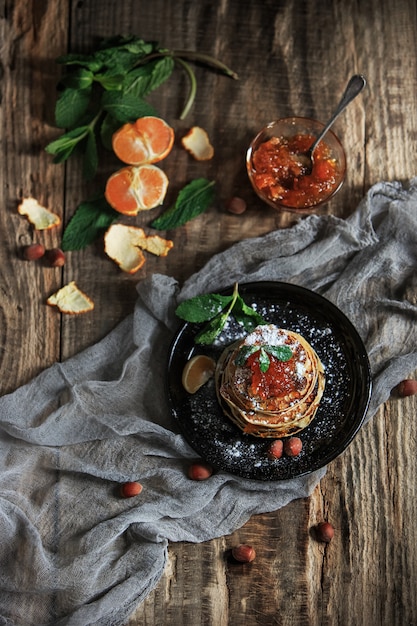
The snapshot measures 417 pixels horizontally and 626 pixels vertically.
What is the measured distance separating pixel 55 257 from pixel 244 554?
1529 millimetres

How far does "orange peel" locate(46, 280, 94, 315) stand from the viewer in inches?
144

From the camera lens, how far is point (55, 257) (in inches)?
145

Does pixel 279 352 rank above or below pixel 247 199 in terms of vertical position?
below

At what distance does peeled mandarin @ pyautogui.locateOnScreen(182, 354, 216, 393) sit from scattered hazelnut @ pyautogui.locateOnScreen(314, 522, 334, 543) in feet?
2.56

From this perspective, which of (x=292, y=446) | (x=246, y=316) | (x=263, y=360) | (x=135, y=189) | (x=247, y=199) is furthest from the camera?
(x=247, y=199)

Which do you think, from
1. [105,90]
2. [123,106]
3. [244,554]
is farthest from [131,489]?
[105,90]

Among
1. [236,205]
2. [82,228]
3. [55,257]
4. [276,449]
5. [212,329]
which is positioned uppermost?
[236,205]

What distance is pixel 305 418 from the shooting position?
3393mm

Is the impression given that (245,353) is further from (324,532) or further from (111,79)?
(111,79)

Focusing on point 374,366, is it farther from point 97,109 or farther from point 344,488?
point 97,109

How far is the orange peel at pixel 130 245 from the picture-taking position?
3.69 meters

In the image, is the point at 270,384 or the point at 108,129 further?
the point at 108,129

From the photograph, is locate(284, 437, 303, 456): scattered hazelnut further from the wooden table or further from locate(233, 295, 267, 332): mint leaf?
locate(233, 295, 267, 332): mint leaf

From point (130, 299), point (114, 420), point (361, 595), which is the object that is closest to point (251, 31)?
point (130, 299)
